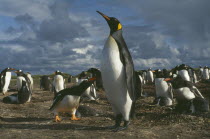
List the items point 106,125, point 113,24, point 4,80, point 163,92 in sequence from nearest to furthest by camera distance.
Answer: point 113,24 < point 106,125 < point 163,92 < point 4,80

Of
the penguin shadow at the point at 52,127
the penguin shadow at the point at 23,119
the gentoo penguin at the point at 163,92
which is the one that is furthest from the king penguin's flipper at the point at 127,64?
the gentoo penguin at the point at 163,92

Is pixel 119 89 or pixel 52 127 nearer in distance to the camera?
pixel 119 89

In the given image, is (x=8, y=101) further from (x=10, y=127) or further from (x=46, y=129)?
(x=46, y=129)

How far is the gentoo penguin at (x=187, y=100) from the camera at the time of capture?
26.4ft

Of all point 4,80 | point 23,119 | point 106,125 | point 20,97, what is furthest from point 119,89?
point 4,80

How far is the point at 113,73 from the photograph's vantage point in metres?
5.61

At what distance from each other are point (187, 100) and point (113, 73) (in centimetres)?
363

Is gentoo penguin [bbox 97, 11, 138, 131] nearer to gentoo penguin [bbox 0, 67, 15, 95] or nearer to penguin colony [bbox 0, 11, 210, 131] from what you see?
penguin colony [bbox 0, 11, 210, 131]

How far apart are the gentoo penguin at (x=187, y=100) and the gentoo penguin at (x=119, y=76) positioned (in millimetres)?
2932

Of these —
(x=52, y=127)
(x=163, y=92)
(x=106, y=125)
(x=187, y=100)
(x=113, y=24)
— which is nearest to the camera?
(x=113, y=24)

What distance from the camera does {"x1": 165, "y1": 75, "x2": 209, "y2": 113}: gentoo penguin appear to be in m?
8.05

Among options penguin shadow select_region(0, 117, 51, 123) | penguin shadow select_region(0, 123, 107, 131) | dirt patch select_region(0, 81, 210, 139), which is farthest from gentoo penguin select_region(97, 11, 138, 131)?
penguin shadow select_region(0, 117, 51, 123)

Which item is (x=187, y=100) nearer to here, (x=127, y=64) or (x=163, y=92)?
(x=163, y=92)

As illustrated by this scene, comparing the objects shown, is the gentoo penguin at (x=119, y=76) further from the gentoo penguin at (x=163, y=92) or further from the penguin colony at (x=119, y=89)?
the gentoo penguin at (x=163, y=92)
